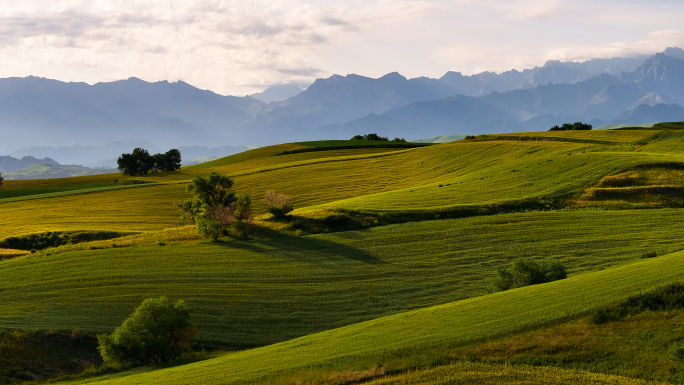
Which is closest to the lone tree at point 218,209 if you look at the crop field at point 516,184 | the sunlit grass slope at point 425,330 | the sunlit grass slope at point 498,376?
the crop field at point 516,184

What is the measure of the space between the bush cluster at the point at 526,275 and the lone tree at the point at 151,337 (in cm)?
2072

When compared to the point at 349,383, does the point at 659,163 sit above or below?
above

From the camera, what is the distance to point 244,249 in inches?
2047

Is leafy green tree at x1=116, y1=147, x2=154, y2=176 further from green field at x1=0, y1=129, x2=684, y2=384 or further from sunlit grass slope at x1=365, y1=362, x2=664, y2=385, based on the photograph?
sunlit grass slope at x1=365, y1=362, x2=664, y2=385

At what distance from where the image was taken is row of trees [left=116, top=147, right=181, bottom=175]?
125 m

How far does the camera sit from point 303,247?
171 feet

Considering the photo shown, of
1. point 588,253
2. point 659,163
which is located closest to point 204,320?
point 588,253

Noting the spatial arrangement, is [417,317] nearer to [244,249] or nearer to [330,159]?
[244,249]

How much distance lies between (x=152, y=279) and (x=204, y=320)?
344 inches

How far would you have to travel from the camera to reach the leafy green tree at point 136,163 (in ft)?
411

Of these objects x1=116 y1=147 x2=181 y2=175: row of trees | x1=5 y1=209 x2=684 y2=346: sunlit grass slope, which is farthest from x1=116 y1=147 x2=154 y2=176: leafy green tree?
x1=5 y1=209 x2=684 y2=346: sunlit grass slope

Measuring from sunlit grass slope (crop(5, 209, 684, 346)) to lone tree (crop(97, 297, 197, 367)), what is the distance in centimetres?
236

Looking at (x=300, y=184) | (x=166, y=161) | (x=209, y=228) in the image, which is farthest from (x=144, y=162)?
(x=209, y=228)

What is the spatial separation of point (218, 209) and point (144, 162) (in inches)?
3091
